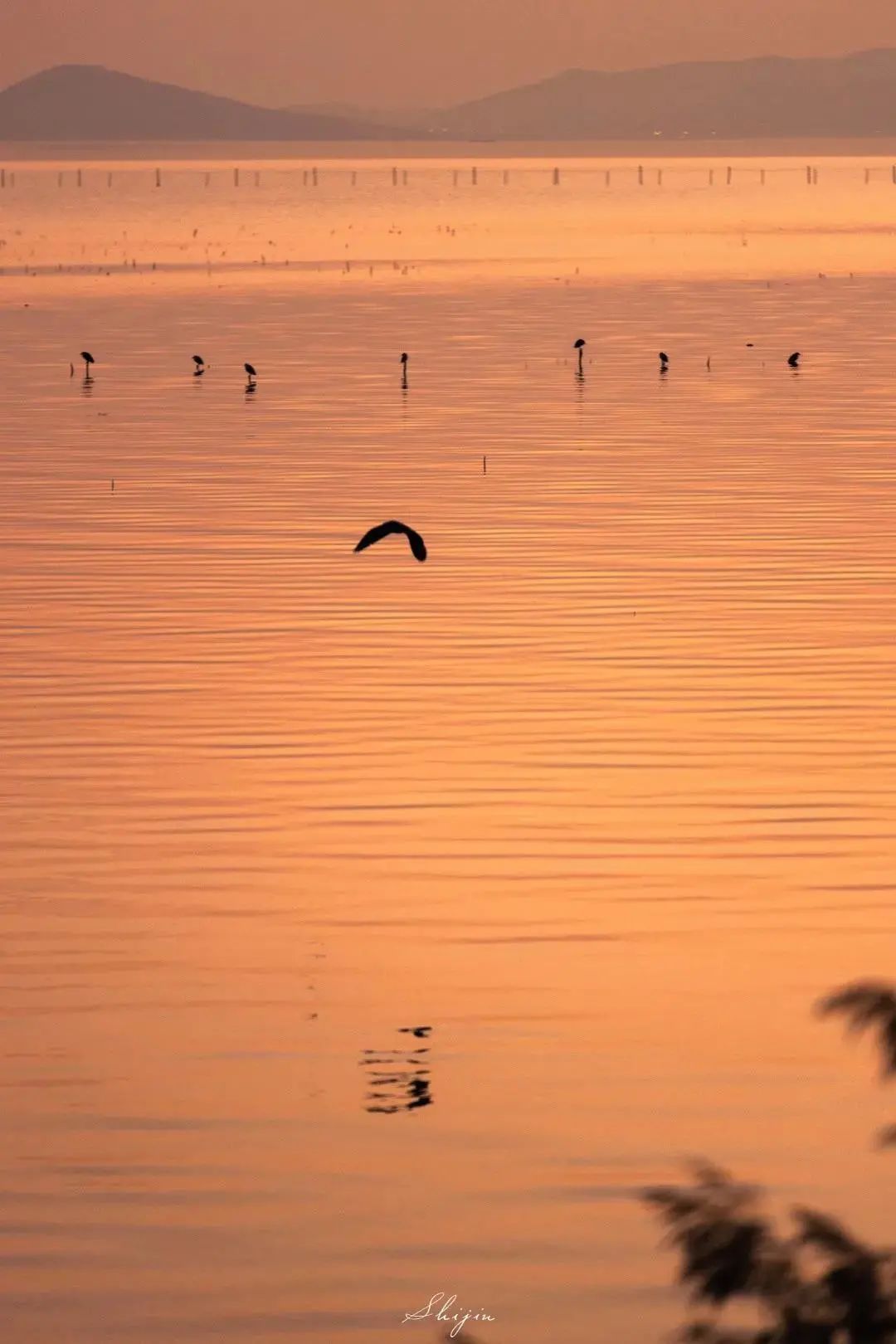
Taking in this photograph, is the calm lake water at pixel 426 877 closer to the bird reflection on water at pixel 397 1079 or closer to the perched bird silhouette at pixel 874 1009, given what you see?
the bird reflection on water at pixel 397 1079

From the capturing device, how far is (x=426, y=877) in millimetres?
18625

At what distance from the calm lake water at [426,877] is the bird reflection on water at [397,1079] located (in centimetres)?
3

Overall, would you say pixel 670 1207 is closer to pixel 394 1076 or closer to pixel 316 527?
pixel 394 1076

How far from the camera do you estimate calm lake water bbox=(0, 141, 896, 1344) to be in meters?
12.6

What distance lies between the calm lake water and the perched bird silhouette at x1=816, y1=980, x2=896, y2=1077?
16.9ft

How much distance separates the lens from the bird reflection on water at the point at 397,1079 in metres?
14.2

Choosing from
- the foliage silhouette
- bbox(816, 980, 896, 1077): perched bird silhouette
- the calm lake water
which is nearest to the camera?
the foliage silhouette

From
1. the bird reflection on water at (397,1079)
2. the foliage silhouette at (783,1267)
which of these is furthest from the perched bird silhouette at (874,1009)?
the bird reflection on water at (397,1079)

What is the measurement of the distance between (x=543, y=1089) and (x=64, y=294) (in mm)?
96970

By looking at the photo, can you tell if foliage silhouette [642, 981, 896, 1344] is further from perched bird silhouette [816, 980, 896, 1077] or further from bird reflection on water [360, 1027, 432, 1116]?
bird reflection on water [360, 1027, 432, 1116]

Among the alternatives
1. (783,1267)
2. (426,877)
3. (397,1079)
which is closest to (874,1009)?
(783,1267)

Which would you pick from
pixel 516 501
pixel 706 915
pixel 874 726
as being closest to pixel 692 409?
pixel 516 501

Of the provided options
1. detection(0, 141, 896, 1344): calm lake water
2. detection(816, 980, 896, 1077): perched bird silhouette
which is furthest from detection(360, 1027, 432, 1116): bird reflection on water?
detection(816, 980, 896, 1077): perched bird silhouette

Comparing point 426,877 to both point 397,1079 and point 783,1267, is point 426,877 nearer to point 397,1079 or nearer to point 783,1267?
point 397,1079
